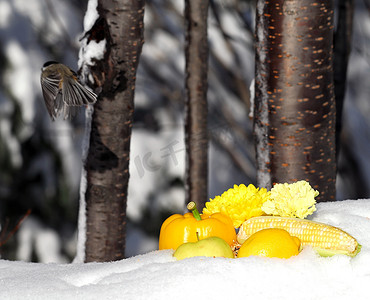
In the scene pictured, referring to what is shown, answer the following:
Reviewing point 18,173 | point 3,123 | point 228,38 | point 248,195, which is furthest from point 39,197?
point 248,195

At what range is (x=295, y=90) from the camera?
2.73m

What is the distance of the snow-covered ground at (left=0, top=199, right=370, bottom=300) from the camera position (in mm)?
1725

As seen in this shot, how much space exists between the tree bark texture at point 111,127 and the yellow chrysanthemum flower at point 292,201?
1034mm

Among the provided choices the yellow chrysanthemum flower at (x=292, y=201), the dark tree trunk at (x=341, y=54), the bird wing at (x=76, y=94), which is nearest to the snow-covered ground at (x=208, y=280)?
the yellow chrysanthemum flower at (x=292, y=201)

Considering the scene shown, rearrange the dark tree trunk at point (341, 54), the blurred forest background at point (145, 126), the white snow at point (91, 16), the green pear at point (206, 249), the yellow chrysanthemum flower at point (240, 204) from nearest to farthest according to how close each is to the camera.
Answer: the green pear at point (206, 249) < the yellow chrysanthemum flower at point (240, 204) < the white snow at point (91, 16) < the dark tree trunk at point (341, 54) < the blurred forest background at point (145, 126)

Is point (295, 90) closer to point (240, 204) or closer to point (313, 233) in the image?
point (240, 204)

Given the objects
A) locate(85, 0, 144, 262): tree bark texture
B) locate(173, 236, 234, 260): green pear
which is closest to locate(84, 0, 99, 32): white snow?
locate(85, 0, 144, 262): tree bark texture

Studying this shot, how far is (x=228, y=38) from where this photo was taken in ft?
20.2

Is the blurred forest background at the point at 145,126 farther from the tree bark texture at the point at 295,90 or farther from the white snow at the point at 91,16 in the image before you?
the tree bark texture at the point at 295,90

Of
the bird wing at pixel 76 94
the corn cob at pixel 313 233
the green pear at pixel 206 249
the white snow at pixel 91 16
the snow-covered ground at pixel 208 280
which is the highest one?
the white snow at pixel 91 16

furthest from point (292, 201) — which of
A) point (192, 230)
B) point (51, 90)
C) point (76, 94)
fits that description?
point (51, 90)

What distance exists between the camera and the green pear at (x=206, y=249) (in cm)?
195

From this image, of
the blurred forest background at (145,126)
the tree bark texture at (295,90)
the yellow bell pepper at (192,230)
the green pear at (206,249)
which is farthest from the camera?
the blurred forest background at (145,126)

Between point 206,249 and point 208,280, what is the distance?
21 cm
